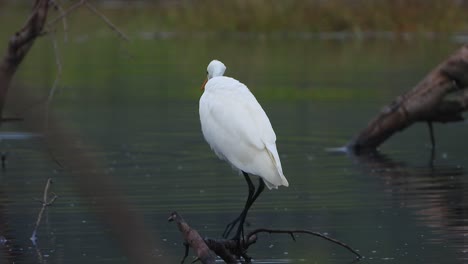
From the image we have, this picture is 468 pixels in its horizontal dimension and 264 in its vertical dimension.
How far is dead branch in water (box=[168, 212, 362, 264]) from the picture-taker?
5.53 m

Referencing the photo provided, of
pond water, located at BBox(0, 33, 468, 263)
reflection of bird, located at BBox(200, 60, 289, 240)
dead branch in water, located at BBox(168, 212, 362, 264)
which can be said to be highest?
reflection of bird, located at BBox(200, 60, 289, 240)

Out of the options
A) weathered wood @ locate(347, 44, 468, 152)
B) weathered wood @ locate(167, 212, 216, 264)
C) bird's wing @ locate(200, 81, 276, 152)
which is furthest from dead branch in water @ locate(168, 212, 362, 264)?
weathered wood @ locate(347, 44, 468, 152)

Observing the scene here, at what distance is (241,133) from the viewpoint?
22.7ft

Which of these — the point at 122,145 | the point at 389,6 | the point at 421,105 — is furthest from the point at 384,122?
the point at 389,6

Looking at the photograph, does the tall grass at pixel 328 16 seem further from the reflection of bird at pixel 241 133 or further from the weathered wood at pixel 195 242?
the weathered wood at pixel 195 242

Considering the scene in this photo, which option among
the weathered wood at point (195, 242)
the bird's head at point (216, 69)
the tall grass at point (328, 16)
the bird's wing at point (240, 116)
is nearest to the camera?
the weathered wood at point (195, 242)

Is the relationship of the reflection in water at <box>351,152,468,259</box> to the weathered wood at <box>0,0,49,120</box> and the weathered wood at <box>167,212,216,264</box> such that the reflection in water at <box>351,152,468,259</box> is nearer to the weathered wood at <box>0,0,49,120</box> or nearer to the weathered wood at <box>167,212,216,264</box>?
the weathered wood at <box>167,212,216,264</box>

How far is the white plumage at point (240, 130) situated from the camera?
6668 mm

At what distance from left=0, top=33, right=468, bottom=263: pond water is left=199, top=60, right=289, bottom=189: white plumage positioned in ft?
1.65

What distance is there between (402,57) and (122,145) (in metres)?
14.9

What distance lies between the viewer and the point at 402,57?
27.5 meters

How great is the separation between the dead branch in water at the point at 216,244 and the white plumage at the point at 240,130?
14.3 inches

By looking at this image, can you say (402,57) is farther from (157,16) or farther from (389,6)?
(157,16)

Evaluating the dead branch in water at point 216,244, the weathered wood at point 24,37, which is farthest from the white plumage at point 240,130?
the weathered wood at point 24,37
